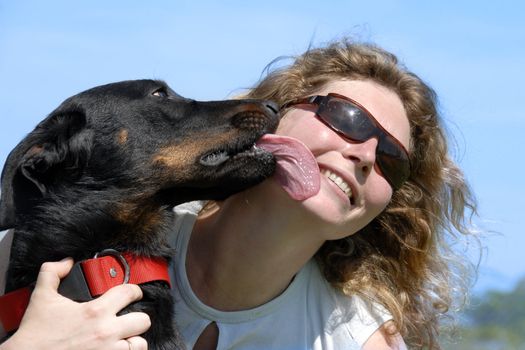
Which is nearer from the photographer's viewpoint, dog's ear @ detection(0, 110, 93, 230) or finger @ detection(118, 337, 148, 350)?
finger @ detection(118, 337, 148, 350)

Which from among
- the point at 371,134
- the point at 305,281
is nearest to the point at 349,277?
the point at 305,281

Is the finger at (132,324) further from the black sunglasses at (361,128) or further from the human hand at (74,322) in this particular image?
the black sunglasses at (361,128)

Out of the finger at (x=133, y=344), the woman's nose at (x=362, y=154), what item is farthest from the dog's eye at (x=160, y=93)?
the finger at (x=133, y=344)

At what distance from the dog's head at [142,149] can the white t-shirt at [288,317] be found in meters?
0.51

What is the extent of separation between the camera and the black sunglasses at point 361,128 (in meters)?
4.27

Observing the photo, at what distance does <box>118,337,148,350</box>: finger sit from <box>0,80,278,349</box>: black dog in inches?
5.0

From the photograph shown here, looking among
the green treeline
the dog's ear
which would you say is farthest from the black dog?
the green treeline

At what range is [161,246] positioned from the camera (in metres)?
4.03

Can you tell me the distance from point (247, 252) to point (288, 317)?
1.38 ft

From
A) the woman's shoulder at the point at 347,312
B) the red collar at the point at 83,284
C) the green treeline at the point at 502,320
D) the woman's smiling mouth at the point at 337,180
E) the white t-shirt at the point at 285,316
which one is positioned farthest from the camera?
the green treeline at the point at 502,320

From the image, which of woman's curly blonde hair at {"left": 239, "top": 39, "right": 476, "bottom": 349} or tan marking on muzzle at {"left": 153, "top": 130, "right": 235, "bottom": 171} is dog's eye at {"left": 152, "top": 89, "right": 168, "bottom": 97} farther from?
woman's curly blonde hair at {"left": 239, "top": 39, "right": 476, "bottom": 349}

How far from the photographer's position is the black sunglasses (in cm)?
427

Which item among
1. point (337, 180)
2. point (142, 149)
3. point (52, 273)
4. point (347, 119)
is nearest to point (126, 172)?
point (142, 149)

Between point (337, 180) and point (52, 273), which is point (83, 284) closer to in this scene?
point (52, 273)
